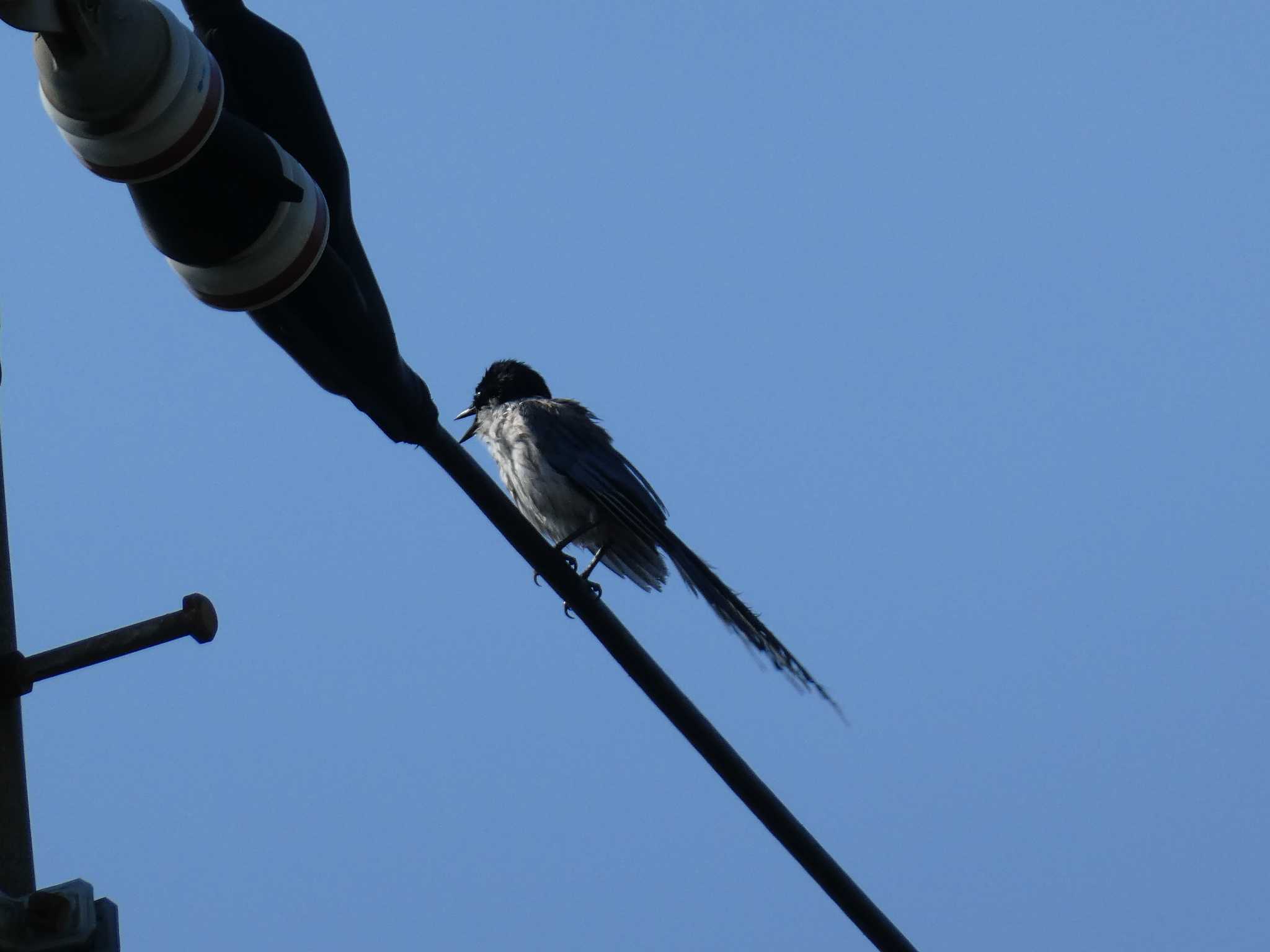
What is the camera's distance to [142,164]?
2.00 metres

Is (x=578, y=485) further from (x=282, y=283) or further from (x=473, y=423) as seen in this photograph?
(x=282, y=283)

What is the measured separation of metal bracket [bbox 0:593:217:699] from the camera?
8.43 ft

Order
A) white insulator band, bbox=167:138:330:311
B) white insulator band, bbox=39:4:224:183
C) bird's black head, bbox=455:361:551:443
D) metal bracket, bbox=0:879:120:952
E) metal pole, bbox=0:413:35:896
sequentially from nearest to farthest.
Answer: white insulator band, bbox=39:4:224:183 < white insulator band, bbox=167:138:330:311 < metal bracket, bbox=0:879:120:952 < metal pole, bbox=0:413:35:896 < bird's black head, bbox=455:361:551:443

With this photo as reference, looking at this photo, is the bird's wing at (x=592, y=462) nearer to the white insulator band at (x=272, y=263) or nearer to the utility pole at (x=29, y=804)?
the utility pole at (x=29, y=804)

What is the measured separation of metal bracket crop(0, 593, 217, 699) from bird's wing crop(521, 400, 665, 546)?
5021mm

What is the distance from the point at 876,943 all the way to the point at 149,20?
8.64ft

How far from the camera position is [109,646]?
104 inches

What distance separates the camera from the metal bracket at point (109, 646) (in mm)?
2568

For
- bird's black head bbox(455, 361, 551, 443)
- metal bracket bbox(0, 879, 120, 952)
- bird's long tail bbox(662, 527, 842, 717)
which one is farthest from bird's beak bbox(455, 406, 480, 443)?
metal bracket bbox(0, 879, 120, 952)

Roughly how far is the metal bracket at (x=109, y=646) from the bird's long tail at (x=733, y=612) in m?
2.74

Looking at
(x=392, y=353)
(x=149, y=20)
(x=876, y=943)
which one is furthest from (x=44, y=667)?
(x=876, y=943)

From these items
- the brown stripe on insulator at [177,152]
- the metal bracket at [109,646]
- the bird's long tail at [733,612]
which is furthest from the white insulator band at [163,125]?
the bird's long tail at [733,612]

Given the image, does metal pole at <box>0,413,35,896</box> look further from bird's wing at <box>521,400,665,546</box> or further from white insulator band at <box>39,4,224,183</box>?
bird's wing at <box>521,400,665,546</box>

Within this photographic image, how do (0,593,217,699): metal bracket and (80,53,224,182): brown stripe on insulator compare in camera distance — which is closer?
(80,53,224,182): brown stripe on insulator
